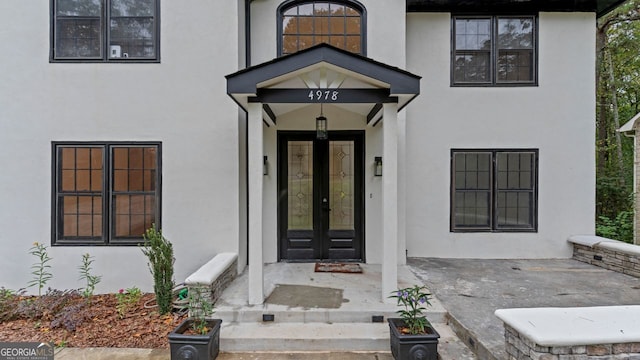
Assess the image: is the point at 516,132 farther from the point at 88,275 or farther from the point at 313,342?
the point at 88,275

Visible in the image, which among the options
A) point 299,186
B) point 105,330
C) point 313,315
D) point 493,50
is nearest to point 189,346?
point 313,315

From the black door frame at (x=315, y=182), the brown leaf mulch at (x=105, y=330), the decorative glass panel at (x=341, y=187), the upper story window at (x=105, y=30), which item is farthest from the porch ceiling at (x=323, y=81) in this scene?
the brown leaf mulch at (x=105, y=330)

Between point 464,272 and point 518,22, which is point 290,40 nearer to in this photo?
point 518,22

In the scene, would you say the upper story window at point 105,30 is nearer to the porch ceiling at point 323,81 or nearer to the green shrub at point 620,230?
the porch ceiling at point 323,81

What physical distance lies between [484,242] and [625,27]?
11.1 meters

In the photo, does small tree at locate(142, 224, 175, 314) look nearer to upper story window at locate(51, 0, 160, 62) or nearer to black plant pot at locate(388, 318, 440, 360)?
black plant pot at locate(388, 318, 440, 360)

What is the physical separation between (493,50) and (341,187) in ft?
14.4

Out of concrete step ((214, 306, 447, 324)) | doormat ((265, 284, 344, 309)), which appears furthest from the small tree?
doormat ((265, 284, 344, 309))

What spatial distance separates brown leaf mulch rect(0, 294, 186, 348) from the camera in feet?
13.4

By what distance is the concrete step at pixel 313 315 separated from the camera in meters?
4.26

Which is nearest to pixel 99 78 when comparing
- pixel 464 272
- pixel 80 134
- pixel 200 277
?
pixel 80 134

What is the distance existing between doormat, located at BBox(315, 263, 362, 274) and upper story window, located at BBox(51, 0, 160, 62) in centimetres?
473

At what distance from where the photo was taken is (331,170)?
660 centimetres

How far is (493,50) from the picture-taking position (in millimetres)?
7031
